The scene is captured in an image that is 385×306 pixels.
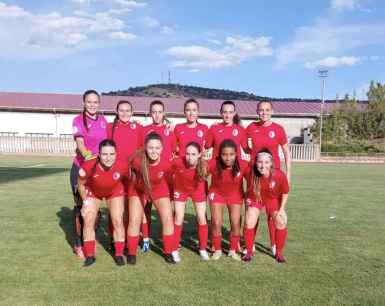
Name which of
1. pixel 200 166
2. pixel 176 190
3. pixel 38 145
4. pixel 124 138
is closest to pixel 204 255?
pixel 176 190

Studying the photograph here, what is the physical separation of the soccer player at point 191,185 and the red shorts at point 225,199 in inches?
5.2

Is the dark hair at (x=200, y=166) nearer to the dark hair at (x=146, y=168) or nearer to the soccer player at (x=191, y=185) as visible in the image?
the soccer player at (x=191, y=185)

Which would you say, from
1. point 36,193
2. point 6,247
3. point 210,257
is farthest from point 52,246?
point 36,193

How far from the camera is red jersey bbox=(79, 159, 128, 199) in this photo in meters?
4.56

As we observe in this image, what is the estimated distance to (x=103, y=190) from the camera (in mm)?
4621

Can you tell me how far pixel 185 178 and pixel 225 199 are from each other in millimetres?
583

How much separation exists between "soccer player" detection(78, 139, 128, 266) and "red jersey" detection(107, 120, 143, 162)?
46 centimetres

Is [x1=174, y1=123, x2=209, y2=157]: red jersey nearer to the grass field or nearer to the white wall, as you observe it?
the grass field

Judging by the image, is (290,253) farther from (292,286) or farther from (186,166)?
(186,166)

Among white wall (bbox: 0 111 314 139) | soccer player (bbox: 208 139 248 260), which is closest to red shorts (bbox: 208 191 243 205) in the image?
soccer player (bbox: 208 139 248 260)

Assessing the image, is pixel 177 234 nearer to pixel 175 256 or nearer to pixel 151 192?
pixel 175 256

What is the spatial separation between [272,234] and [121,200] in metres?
2.06

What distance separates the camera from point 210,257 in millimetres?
4898

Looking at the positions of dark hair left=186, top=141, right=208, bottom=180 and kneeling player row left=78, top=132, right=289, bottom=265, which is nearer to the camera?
kneeling player row left=78, top=132, right=289, bottom=265
